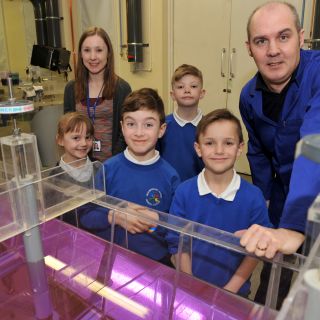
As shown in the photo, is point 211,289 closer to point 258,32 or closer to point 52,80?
point 258,32

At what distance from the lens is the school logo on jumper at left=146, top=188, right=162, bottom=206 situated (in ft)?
4.33

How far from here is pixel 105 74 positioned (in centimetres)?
189

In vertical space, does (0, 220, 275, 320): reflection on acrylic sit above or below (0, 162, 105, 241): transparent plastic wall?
below

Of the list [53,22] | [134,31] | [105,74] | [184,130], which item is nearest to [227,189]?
[184,130]

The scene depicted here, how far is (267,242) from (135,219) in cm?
30

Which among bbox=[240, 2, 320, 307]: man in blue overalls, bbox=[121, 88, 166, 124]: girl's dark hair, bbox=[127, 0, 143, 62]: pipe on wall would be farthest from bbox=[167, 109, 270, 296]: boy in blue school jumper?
bbox=[127, 0, 143, 62]: pipe on wall

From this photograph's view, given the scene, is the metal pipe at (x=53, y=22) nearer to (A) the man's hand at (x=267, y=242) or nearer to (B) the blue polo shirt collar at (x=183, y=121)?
(B) the blue polo shirt collar at (x=183, y=121)

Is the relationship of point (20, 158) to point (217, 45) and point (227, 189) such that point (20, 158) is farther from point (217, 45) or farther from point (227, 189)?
point (217, 45)

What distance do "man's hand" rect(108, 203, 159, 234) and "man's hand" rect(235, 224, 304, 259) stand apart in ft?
0.67

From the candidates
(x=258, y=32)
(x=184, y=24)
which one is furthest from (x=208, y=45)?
(x=258, y=32)

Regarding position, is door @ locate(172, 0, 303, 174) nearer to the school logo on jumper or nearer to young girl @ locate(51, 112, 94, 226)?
young girl @ locate(51, 112, 94, 226)

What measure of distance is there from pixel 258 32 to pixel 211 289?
0.92 metres

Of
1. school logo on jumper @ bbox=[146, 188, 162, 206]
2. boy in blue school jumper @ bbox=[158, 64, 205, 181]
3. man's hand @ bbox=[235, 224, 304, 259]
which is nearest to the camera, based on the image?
man's hand @ bbox=[235, 224, 304, 259]

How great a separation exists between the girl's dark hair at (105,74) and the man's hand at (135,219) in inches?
43.7
